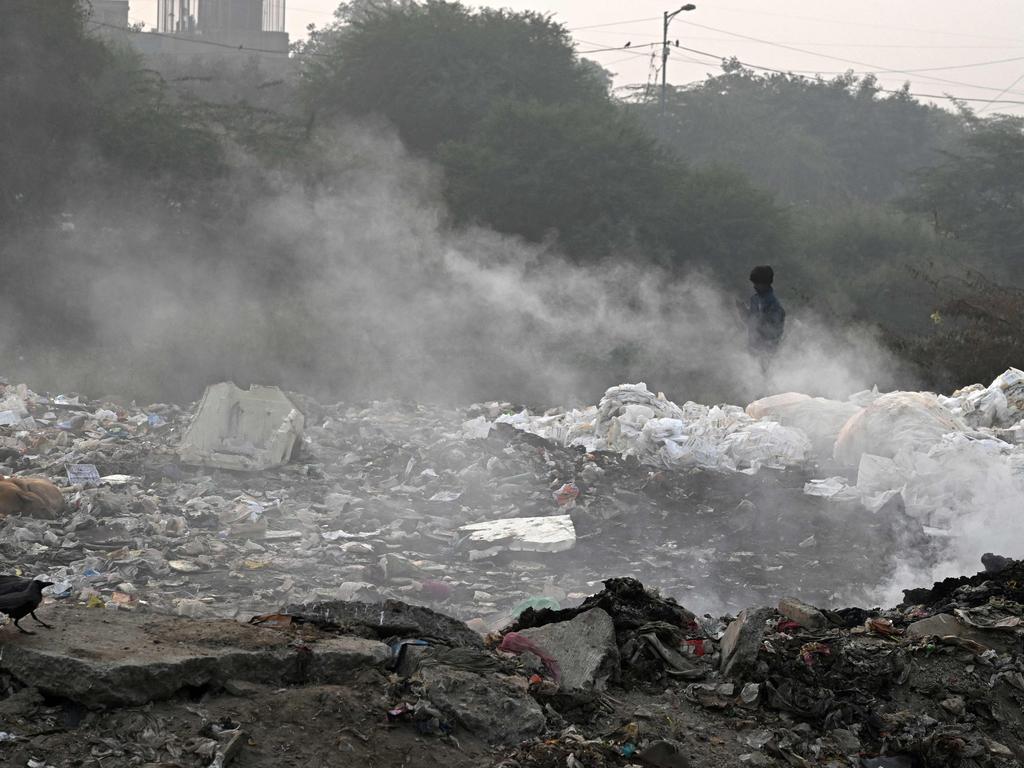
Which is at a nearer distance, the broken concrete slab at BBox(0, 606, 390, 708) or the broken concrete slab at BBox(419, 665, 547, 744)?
the broken concrete slab at BBox(0, 606, 390, 708)

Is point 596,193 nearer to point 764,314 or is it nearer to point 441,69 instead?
point 441,69

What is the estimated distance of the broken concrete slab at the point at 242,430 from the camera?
8484 mm

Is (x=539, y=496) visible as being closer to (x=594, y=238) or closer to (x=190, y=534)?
(x=190, y=534)

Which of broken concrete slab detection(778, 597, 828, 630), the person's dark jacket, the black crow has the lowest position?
broken concrete slab detection(778, 597, 828, 630)

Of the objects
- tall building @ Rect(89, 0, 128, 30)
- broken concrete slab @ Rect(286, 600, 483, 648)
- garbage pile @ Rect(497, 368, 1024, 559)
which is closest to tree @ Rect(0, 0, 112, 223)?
garbage pile @ Rect(497, 368, 1024, 559)

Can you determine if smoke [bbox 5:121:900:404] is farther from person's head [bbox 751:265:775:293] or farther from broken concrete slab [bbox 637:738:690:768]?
broken concrete slab [bbox 637:738:690:768]

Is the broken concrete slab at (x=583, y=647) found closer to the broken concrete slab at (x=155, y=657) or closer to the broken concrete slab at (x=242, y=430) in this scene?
the broken concrete slab at (x=155, y=657)

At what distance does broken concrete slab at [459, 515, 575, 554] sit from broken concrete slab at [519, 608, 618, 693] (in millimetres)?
2586

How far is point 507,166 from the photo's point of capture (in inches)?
704

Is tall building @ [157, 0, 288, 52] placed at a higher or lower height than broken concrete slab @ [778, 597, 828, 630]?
higher

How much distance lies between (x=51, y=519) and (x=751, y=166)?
1058 inches

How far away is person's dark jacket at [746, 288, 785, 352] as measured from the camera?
928cm

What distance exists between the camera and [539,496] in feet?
26.4

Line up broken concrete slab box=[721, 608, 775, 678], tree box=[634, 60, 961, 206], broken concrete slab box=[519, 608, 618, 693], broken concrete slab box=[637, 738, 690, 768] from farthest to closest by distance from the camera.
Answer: tree box=[634, 60, 961, 206]
broken concrete slab box=[721, 608, 775, 678]
broken concrete slab box=[519, 608, 618, 693]
broken concrete slab box=[637, 738, 690, 768]
